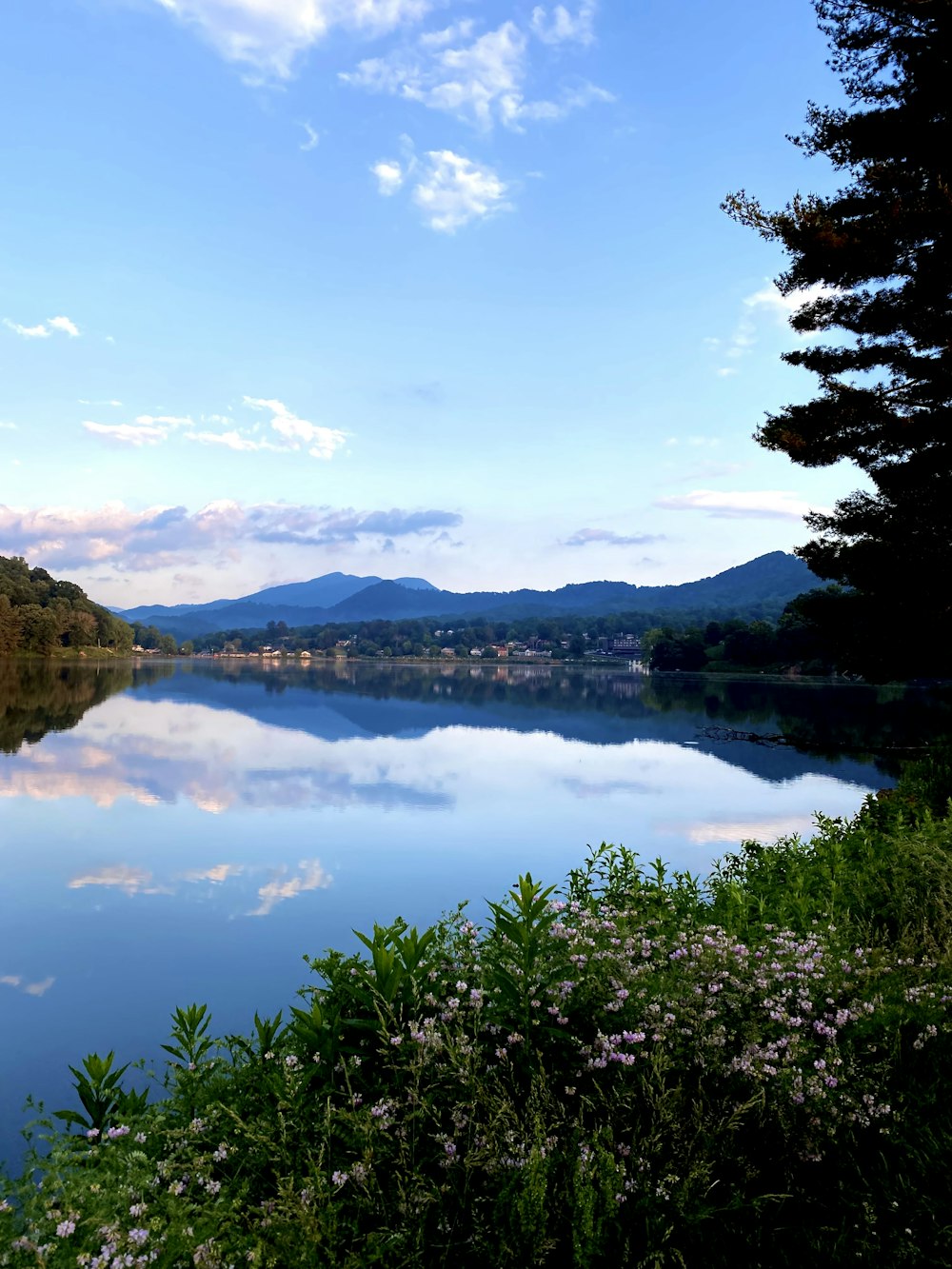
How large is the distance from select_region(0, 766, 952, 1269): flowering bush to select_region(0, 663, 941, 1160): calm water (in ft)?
12.4

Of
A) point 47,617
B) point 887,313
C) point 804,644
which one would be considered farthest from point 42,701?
point 47,617

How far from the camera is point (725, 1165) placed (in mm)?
3891

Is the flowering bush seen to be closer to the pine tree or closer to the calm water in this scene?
the calm water

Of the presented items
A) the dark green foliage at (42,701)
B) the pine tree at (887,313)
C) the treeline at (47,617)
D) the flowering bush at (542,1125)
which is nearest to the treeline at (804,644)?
the pine tree at (887,313)

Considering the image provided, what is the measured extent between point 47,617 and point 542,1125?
435 feet

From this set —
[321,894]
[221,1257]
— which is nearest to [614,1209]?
[221,1257]

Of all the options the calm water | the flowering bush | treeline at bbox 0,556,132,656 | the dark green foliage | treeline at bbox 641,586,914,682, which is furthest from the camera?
treeline at bbox 0,556,132,656

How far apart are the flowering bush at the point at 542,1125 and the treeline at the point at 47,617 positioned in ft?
413

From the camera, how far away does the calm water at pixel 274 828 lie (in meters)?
9.52

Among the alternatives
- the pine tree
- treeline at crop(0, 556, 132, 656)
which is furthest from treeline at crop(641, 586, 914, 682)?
treeline at crop(0, 556, 132, 656)

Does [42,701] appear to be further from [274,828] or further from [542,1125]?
[542,1125]

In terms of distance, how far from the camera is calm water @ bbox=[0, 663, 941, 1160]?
9523 mm

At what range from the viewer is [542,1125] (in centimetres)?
360

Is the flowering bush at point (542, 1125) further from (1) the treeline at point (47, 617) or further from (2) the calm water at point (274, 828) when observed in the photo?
(1) the treeline at point (47, 617)
